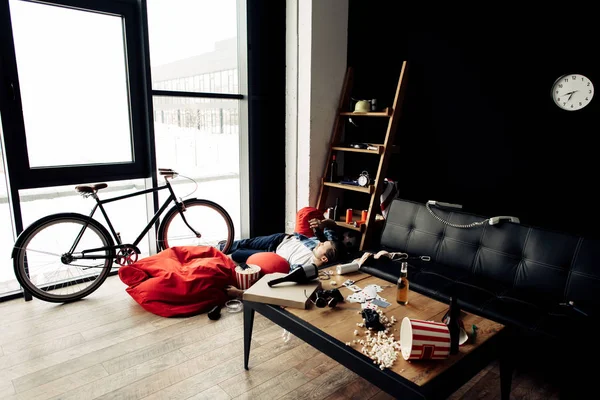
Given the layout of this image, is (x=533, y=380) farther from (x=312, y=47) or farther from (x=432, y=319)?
(x=312, y=47)

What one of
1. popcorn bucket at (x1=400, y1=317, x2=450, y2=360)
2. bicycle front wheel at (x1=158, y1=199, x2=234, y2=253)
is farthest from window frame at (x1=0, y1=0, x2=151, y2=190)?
popcorn bucket at (x1=400, y1=317, x2=450, y2=360)

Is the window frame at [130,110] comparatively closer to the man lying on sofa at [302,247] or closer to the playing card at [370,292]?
the man lying on sofa at [302,247]

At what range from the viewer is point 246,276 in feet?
9.30

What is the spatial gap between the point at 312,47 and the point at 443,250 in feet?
6.95

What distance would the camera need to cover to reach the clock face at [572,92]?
2.54 meters

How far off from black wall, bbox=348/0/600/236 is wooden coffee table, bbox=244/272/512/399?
150 centimetres

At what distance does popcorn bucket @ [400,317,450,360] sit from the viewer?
1.42 meters

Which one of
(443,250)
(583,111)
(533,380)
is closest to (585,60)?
(583,111)

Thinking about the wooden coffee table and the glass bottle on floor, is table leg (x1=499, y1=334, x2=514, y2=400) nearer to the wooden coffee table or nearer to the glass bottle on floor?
the wooden coffee table

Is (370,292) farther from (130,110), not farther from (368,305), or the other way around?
(130,110)

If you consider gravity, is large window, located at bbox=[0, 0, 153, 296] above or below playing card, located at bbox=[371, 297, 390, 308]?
above

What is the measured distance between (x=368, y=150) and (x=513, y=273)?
1.57 metres

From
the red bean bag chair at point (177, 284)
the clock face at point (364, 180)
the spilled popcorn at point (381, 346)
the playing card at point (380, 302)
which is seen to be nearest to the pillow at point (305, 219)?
the clock face at point (364, 180)

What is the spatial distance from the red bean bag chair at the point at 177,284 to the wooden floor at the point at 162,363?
85mm
